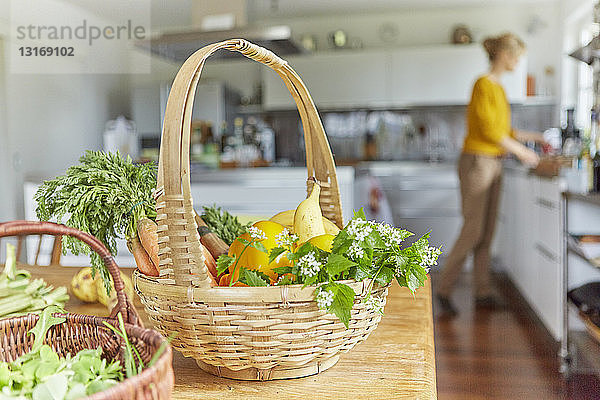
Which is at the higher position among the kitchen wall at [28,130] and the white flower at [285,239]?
the kitchen wall at [28,130]

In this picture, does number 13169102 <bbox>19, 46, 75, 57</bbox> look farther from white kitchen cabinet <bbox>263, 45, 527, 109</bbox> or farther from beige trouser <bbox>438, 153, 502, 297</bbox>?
white kitchen cabinet <bbox>263, 45, 527, 109</bbox>

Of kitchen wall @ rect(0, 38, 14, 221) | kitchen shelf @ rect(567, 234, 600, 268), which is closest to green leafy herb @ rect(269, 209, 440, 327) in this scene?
kitchen shelf @ rect(567, 234, 600, 268)

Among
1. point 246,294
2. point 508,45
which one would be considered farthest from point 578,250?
point 246,294

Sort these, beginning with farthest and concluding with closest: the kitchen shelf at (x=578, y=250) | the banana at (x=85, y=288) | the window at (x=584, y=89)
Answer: the window at (x=584, y=89), the kitchen shelf at (x=578, y=250), the banana at (x=85, y=288)

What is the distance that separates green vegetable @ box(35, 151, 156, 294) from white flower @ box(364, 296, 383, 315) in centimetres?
30

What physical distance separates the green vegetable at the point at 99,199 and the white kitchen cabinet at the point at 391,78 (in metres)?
5.19

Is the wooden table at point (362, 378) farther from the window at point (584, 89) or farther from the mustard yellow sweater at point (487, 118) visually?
the window at point (584, 89)

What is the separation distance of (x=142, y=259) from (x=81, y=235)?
0.69ft

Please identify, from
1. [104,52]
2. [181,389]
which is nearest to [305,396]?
[181,389]

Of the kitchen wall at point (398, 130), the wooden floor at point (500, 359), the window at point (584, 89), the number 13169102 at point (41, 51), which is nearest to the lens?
the wooden floor at point (500, 359)

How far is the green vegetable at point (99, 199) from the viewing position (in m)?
0.75

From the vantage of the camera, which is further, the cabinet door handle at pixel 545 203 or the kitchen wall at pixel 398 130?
the kitchen wall at pixel 398 130

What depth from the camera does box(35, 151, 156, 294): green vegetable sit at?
75cm

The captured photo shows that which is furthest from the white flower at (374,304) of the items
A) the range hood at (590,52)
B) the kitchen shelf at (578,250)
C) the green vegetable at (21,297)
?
the range hood at (590,52)
